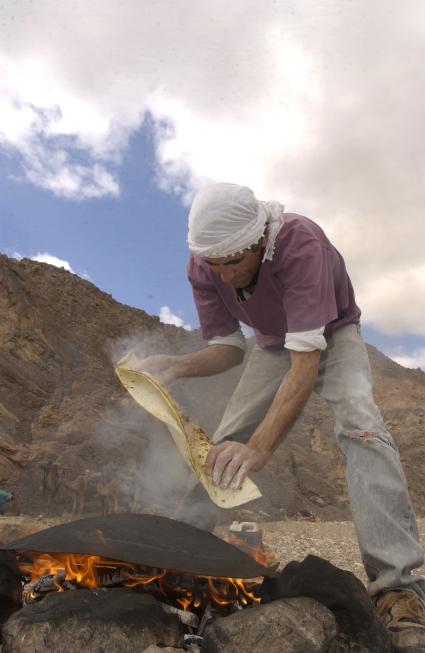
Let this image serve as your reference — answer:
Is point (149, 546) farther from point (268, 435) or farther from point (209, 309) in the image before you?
point (209, 309)

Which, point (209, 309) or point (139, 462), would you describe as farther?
point (139, 462)

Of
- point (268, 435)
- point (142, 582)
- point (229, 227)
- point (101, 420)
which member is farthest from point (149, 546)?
point (101, 420)

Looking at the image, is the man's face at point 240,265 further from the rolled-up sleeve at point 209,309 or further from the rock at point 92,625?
the rock at point 92,625

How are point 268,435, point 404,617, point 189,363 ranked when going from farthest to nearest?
point 189,363 < point 268,435 < point 404,617

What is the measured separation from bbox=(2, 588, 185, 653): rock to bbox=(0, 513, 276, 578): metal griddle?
15 cm

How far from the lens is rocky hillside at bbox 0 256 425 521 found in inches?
251

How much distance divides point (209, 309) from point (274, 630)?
1865 millimetres

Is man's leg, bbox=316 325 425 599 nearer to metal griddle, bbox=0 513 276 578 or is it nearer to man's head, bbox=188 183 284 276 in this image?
metal griddle, bbox=0 513 276 578

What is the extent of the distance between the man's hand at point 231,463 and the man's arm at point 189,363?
0.84m

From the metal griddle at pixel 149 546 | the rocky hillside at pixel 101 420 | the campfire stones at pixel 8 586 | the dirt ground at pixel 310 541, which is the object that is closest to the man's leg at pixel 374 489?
the metal griddle at pixel 149 546

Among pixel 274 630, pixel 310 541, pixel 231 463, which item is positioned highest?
pixel 231 463

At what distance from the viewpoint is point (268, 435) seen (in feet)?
7.78

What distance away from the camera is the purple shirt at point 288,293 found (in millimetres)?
2562

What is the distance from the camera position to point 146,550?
1.99 meters
